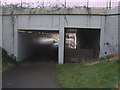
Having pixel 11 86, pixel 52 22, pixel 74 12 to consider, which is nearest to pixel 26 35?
pixel 52 22

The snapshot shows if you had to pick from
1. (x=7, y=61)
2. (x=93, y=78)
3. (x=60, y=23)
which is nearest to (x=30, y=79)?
(x=93, y=78)

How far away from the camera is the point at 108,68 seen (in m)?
13.5

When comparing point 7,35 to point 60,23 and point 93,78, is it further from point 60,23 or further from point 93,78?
point 93,78

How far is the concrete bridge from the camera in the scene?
18578mm

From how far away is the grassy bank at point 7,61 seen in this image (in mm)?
17150

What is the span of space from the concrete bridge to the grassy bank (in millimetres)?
718

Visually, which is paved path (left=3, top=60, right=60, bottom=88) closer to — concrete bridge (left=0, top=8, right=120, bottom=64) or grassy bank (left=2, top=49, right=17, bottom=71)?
grassy bank (left=2, top=49, right=17, bottom=71)

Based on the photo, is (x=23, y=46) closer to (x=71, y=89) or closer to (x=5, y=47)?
(x=5, y=47)

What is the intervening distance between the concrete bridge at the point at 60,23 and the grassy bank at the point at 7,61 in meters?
0.72

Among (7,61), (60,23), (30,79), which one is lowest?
(30,79)

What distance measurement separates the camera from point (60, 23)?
62.5 ft

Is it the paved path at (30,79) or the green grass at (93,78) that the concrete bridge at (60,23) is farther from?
the green grass at (93,78)

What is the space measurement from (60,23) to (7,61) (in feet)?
17.7

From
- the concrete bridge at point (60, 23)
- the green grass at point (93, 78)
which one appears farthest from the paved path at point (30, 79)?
the concrete bridge at point (60, 23)
